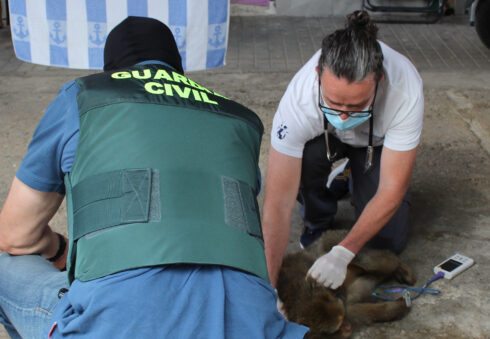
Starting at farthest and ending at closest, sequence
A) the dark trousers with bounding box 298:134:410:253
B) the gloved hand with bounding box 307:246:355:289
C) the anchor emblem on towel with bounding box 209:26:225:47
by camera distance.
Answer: the anchor emblem on towel with bounding box 209:26:225:47 → the dark trousers with bounding box 298:134:410:253 → the gloved hand with bounding box 307:246:355:289

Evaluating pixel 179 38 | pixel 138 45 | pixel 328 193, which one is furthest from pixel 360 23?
pixel 179 38

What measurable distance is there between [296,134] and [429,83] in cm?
301

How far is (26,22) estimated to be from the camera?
3.37 meters

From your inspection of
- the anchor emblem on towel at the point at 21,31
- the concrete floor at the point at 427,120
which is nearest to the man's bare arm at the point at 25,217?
the concrete floor at the point at 427,120

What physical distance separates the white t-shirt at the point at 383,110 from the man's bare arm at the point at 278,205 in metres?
0.06

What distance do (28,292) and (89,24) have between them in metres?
1.98

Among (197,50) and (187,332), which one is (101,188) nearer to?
(187,332)

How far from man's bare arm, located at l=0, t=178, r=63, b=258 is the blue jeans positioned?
6cm

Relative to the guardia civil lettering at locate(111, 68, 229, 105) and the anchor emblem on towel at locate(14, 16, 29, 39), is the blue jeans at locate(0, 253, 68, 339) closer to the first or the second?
the guardia civil lettering at locate(111, 68, 229, 105)

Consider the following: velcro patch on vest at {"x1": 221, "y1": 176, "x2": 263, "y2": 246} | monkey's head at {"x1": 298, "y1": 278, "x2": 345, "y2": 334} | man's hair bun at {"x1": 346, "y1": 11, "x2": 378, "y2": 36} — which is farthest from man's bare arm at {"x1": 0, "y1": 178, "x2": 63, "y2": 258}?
man's hair bun at {"x1": 346, "y1": 11, "x2": 378, "y2": 36}

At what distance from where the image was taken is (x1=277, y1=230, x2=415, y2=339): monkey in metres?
2.34

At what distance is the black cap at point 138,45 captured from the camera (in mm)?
1896

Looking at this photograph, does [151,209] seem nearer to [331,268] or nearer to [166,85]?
[166,85]

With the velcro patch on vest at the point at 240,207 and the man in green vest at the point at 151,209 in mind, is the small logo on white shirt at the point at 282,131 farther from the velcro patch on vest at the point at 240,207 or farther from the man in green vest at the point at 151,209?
the velcro patch on vest at the point at 240,207
